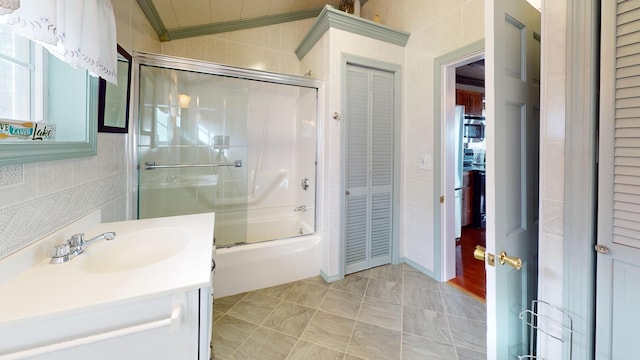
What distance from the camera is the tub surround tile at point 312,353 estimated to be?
4.74ft

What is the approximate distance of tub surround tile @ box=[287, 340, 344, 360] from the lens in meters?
1.44

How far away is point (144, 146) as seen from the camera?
81.4 inches

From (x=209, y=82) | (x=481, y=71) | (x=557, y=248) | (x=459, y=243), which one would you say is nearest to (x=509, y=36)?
(x=557, y=248)

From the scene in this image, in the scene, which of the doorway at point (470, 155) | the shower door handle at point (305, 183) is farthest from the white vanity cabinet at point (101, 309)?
the doorway at point (470, 155)

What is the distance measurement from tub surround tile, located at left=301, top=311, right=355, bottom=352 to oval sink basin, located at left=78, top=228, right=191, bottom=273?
1028 mm

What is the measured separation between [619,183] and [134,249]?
1958 mm

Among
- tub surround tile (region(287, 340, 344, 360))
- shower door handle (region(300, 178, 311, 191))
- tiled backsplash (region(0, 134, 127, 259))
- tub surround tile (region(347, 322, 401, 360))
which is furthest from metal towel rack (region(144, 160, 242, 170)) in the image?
tub surround tile (region(347, 322, 401, 360))

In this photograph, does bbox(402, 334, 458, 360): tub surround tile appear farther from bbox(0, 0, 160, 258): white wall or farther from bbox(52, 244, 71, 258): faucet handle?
bbox(0, 0, 160, 258): white wall

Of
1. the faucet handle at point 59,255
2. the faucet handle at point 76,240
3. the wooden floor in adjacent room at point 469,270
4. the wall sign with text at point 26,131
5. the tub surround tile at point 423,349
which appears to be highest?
the wall sign with text at point 26,131

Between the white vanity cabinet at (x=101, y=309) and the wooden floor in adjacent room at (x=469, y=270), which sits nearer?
the white vanity cabinet at (x=101, y=309)

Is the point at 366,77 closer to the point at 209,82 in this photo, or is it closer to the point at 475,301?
the point at 209,82

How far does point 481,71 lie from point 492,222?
3864mm

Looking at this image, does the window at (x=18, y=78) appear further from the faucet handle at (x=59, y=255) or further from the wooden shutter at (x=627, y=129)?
the wooden shutter at (x=627, y=129)

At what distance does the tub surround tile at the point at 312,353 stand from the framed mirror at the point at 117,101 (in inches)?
68.6
